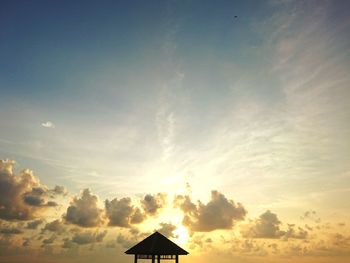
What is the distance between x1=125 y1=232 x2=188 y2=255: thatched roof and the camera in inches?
1275

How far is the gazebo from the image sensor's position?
32.3m

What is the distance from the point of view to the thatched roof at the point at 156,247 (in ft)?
106

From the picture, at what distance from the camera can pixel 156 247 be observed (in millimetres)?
32562

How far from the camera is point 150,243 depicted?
33000 mm

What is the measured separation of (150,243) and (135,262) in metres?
2.58

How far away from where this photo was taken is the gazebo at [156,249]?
106ft

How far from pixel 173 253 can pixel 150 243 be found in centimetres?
241

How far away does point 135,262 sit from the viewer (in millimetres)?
33500

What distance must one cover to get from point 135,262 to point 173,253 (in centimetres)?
398

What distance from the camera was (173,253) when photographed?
32781 millimetres

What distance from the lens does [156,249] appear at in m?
32.4

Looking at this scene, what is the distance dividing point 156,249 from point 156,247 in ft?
0.68
